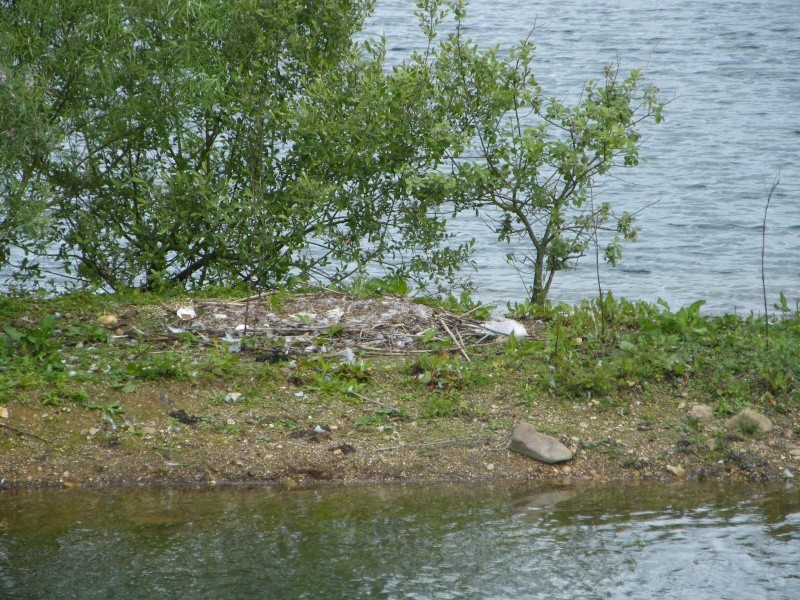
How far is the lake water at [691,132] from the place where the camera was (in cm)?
1658

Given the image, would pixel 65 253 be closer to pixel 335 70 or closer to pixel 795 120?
pixel 335 70

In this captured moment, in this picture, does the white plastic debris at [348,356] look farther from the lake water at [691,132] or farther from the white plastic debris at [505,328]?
the lake water at [691,132]

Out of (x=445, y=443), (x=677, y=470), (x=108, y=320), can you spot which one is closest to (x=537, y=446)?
(x=445, y=443)

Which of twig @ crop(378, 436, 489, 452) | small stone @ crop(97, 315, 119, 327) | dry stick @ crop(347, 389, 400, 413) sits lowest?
twig @ crop(378, 436, 489, 452)

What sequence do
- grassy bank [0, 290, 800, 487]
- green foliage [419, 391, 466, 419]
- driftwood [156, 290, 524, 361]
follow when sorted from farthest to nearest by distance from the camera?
1. driftwood [156, 290, 524, 361]
2. green foliage [419, 391, 466, 419]
3. grassy bank [0, 290, 800, 487]

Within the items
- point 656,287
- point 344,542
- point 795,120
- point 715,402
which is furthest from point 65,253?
point 795,120

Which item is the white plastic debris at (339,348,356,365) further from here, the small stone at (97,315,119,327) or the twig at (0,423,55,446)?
the twig at (0,423,55,446)

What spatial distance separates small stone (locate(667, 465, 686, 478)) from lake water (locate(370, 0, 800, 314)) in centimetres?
640

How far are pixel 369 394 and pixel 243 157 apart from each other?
12.8 feet

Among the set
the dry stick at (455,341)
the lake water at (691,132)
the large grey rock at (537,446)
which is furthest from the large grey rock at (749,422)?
the lake water at (691,132)

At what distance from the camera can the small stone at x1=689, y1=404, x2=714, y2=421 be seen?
762 cm

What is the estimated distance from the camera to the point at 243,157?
35.2 ft

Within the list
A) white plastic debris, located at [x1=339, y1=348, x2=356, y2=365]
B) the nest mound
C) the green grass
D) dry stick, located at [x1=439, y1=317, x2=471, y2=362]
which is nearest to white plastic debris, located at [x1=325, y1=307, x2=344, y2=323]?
the nest mound

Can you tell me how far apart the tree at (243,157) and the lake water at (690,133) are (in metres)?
4.37
